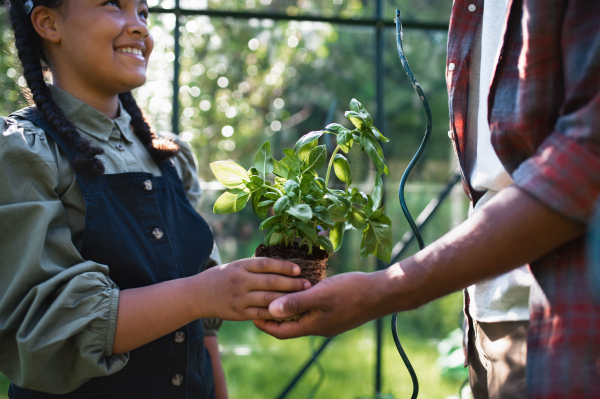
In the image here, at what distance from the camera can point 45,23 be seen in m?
1.33

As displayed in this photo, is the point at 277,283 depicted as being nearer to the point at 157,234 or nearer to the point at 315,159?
the point at 315,159

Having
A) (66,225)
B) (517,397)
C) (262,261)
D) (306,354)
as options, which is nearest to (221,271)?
(262,261)

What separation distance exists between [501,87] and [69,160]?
106 cm

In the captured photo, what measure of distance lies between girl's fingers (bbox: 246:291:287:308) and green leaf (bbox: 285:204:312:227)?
0.18 m

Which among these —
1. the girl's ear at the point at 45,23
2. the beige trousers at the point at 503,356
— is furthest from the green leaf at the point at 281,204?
the girl's ear at the point at 45,23

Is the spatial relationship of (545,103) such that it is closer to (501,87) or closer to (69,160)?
(501,87)

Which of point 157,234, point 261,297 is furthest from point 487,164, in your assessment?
point 157,234

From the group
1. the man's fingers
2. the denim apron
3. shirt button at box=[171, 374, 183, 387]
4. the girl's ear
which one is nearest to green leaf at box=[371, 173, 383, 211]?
the man's fingers

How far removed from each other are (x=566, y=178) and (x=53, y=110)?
1.24 m

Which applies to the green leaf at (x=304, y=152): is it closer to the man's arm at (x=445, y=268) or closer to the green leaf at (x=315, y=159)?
the green leaf at (x=315, y=159)

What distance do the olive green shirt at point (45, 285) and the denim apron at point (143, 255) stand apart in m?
0.07

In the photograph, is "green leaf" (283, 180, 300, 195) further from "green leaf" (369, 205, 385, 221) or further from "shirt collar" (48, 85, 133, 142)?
"shirt collar" (48, 85, 133, 142)

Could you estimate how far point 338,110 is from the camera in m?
4.94

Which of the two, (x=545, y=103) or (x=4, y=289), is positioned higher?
(x=545, y=103)
